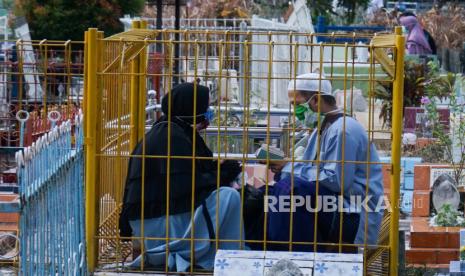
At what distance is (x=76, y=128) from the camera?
564 centimetres

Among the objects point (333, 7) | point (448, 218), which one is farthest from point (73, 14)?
point (448, 218)

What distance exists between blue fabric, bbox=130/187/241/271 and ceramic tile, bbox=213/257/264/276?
0.36 meters

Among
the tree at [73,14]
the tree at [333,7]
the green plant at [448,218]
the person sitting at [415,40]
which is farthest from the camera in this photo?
the tree at [73,14]

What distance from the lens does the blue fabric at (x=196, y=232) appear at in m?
5.68

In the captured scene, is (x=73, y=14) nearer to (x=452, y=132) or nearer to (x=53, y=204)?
(x=452, y=132)

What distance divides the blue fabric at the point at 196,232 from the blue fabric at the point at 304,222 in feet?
0.65

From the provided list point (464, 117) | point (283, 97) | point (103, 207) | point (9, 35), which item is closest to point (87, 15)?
point (9, 35)

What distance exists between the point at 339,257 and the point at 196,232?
808mm

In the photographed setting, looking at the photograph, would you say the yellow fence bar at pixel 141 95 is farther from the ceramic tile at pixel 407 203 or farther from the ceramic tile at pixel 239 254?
the ceramic tile at pixel 407 203

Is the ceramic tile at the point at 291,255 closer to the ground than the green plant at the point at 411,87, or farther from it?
closer to the ground

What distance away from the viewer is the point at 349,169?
225 inches

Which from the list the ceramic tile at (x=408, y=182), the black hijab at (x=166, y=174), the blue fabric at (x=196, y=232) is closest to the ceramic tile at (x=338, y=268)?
the blue fabric at (x=196, y=232)

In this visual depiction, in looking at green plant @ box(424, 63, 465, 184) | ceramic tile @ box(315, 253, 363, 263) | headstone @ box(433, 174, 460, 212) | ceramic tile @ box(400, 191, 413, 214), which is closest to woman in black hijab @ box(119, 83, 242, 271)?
ceramic tile @ box(315, 253, 363, 263)

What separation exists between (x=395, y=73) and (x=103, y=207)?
1.75 m
